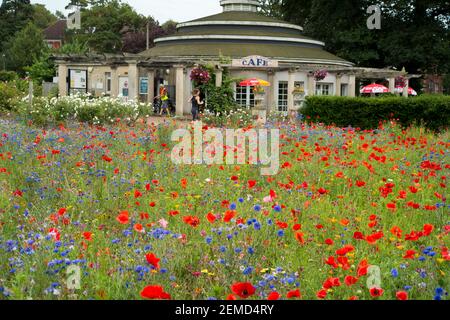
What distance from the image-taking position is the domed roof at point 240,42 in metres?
36.7

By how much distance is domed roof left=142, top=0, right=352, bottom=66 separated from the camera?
3666cm

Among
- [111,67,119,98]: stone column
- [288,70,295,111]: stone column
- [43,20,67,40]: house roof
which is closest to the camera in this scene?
[288,70,295,111]: stone column

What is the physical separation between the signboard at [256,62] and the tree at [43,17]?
84.9 meters

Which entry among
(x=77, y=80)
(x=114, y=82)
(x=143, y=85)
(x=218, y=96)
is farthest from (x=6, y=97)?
(x=143, y=85)

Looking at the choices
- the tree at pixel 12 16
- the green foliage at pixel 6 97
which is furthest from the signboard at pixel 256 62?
the tree at pixel 12 16

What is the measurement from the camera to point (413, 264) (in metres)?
4.84

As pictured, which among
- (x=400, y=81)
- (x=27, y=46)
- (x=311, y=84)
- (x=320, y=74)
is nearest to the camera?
(x=320, y=74)

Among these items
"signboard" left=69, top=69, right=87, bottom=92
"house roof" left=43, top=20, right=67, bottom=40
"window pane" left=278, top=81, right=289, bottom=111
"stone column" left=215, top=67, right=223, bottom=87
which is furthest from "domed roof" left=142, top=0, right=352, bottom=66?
"house roof" left=43, top=20, right=67, bottom=40

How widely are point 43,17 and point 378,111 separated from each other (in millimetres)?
101232

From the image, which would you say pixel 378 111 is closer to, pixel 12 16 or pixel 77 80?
pixel 77 80

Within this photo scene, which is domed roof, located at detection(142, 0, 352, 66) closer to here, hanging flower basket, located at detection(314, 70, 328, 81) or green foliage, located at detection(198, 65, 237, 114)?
hanging flower basket, located at detection(314, 70, 328, 81)

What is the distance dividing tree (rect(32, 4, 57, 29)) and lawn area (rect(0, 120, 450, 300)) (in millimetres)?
105894

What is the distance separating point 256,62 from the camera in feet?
103

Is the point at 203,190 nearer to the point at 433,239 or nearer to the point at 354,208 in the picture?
the point at 354,208
